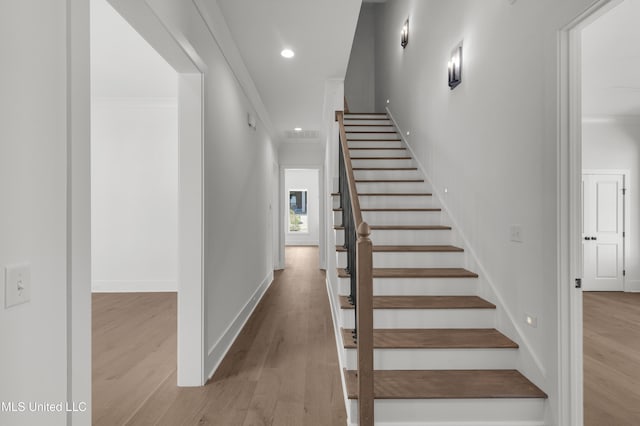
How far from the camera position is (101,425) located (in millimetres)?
2012

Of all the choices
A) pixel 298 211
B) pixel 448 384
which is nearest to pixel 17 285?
pixel 448 384

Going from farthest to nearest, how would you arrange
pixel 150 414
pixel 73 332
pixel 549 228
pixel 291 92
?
pixel 291 92
pixel 150 414
pixel 549 228
pixel 73 332

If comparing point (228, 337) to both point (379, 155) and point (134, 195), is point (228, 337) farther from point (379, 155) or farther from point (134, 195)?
point (134, 195)

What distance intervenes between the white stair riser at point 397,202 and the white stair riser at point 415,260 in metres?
0.88

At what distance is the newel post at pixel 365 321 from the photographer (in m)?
1.80

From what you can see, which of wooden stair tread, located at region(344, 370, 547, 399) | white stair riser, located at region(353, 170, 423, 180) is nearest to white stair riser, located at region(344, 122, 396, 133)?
white stair riser, located at region(353, 170, 423, 180)

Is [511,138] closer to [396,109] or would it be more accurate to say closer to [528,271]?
[528,271]

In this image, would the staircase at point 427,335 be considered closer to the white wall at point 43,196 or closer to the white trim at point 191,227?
the white trim at point 191,227

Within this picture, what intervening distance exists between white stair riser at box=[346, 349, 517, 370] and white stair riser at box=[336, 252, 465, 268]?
3.04ft

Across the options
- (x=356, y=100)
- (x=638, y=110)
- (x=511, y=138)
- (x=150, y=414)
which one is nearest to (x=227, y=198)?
(x=150, y=414)

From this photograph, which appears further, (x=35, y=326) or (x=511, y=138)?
(x=511, y=138)

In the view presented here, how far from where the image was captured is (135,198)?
17.4 feet

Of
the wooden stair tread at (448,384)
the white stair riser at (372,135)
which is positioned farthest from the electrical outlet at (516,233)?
the white stair riser at (372,135)

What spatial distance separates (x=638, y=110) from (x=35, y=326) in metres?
7.73
